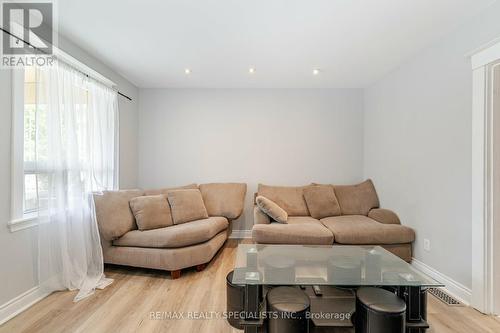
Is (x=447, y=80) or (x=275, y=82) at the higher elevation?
(x=275, y=82)

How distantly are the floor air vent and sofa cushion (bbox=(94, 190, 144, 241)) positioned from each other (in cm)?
320

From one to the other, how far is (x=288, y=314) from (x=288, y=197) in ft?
7.37

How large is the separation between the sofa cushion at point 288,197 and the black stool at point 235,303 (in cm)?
194

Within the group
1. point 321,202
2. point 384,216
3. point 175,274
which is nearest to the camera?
point 175,274

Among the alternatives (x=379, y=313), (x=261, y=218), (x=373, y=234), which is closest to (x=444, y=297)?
(x=373, y=234)

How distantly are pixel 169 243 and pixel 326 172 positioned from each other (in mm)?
2662

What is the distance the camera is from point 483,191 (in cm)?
198

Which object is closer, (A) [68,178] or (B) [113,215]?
(A) [68,178]

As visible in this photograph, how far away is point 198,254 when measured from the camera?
2729 millimetres

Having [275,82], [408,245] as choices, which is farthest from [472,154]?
[275,82]

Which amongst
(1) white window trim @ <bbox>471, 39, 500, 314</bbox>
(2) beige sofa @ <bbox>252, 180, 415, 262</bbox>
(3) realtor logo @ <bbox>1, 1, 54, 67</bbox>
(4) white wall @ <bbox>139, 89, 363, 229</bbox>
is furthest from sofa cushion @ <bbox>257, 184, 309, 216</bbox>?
(3) realtor logo @ <bbox>1, 1, 54, 67</bbox>

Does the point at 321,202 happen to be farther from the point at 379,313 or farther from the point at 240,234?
the point at 379,313

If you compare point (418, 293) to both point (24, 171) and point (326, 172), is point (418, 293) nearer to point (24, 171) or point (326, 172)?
point (326, 172)

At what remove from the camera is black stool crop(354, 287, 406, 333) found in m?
1.51
